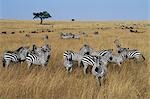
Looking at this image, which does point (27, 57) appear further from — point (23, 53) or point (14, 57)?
point (23, 53)

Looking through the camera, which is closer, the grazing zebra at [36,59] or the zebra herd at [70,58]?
the zebra herd at [70,58]

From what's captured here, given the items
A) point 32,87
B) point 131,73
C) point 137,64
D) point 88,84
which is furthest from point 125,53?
point 32,87

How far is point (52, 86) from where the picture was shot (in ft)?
34.2

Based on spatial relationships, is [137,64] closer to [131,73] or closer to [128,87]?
[131,73]

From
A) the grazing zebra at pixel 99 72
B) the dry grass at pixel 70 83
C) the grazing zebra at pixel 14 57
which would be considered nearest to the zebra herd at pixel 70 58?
the grazing zebra at pixel 14 57

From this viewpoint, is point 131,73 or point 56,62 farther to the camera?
point 56,62

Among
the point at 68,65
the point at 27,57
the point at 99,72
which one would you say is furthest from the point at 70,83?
the point at 27,57

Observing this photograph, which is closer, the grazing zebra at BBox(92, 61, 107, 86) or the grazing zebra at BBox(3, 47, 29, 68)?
the grazing zebra at BBox(92, 61, 107, 86)

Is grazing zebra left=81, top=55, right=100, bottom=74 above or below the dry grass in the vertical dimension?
above

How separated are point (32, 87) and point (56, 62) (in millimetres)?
3708

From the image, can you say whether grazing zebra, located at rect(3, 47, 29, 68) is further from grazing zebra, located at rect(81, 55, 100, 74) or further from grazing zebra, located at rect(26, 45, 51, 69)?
grazing zebra, located at rect(81, 55, 100, 74)

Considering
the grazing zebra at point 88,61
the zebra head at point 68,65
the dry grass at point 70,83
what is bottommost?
the dry grass at point 70,83

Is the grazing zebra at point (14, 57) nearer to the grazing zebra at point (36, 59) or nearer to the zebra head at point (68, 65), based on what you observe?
the grazing zebra at point (36, 59)

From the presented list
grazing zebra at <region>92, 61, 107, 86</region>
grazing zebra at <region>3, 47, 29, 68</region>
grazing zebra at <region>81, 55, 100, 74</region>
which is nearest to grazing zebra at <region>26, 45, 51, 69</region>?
grazing zebra at <region>3, 47, 29, 68</region>
